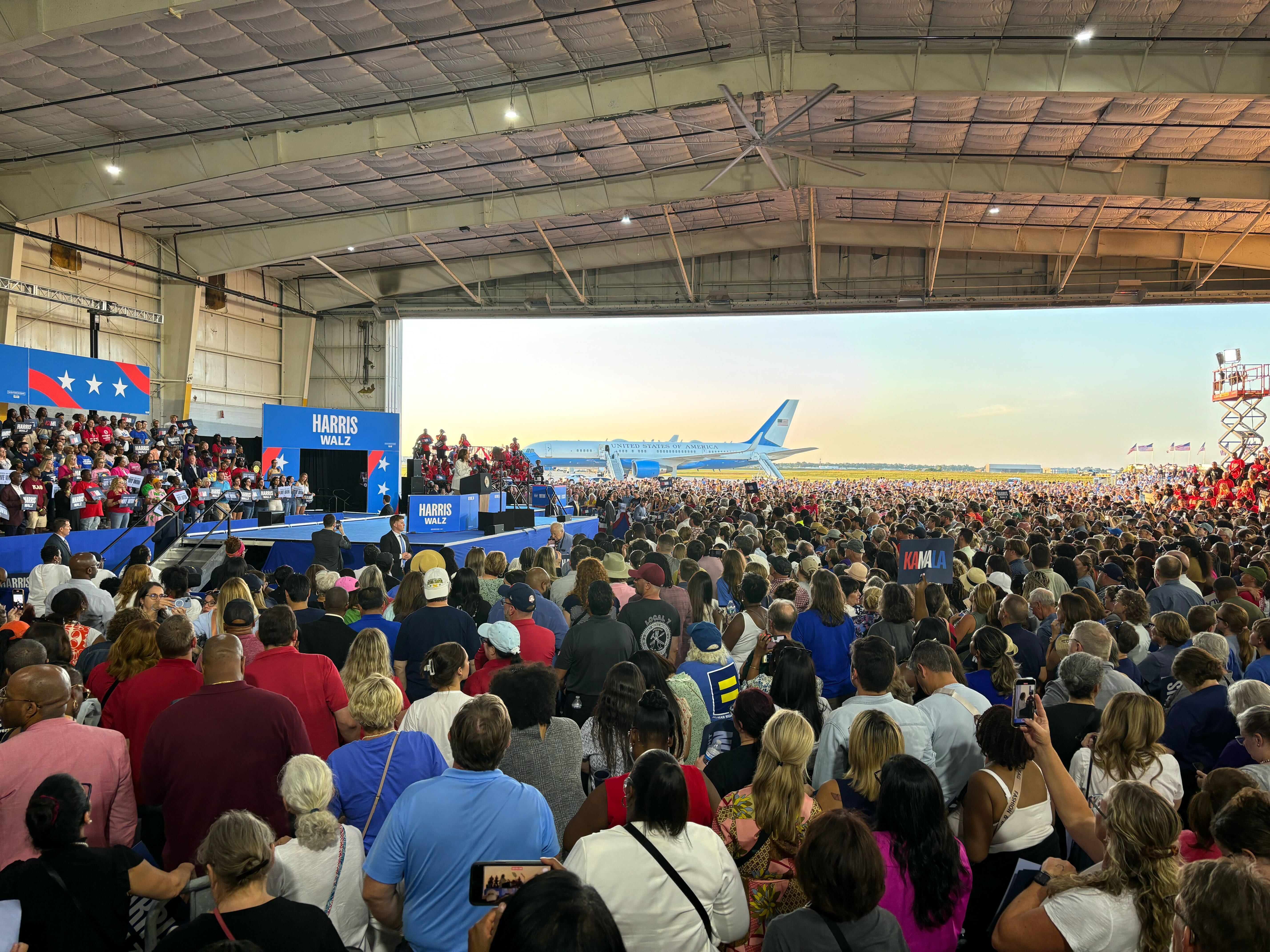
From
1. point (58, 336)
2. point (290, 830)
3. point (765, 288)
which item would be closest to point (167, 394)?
point (58, 336)

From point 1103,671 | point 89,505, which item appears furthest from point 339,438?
point 1103,671

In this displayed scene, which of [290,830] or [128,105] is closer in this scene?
[290,830]

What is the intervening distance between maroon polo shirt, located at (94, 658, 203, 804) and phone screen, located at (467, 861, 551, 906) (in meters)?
2.37

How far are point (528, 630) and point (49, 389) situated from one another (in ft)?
49.2

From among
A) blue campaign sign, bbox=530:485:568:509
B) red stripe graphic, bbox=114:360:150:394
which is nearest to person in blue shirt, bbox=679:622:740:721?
red stripe graphic, bbox=114:360:150:394

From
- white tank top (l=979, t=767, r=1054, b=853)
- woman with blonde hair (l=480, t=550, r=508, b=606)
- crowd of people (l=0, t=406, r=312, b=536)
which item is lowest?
white tank top (l=979, t=767, r=1054, b=853)

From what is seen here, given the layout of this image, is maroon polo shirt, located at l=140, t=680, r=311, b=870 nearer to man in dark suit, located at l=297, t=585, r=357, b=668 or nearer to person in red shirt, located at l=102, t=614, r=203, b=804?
person in red shirt, located at l=102, t=614, r=203, b=804

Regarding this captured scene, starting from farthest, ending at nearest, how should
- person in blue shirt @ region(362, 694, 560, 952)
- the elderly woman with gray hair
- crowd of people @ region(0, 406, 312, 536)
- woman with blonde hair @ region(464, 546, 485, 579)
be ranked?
1. crowd of people @ region(0, 406, 312, 536)
2. woman with blonde hair @ region(464, 546, 485, 579)
3. the elderly woman with gray hair
4. person in blue shirt @ region(362, 694, 560, 952)

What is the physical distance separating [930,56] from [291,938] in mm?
14345

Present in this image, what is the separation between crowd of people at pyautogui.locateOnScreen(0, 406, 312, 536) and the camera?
12.4 m

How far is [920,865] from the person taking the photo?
2.34 meters

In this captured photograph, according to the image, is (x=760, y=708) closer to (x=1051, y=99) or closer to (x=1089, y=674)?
(x=1089, y=674)

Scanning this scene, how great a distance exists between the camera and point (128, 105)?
1331cm

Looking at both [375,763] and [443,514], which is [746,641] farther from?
[443,514]
